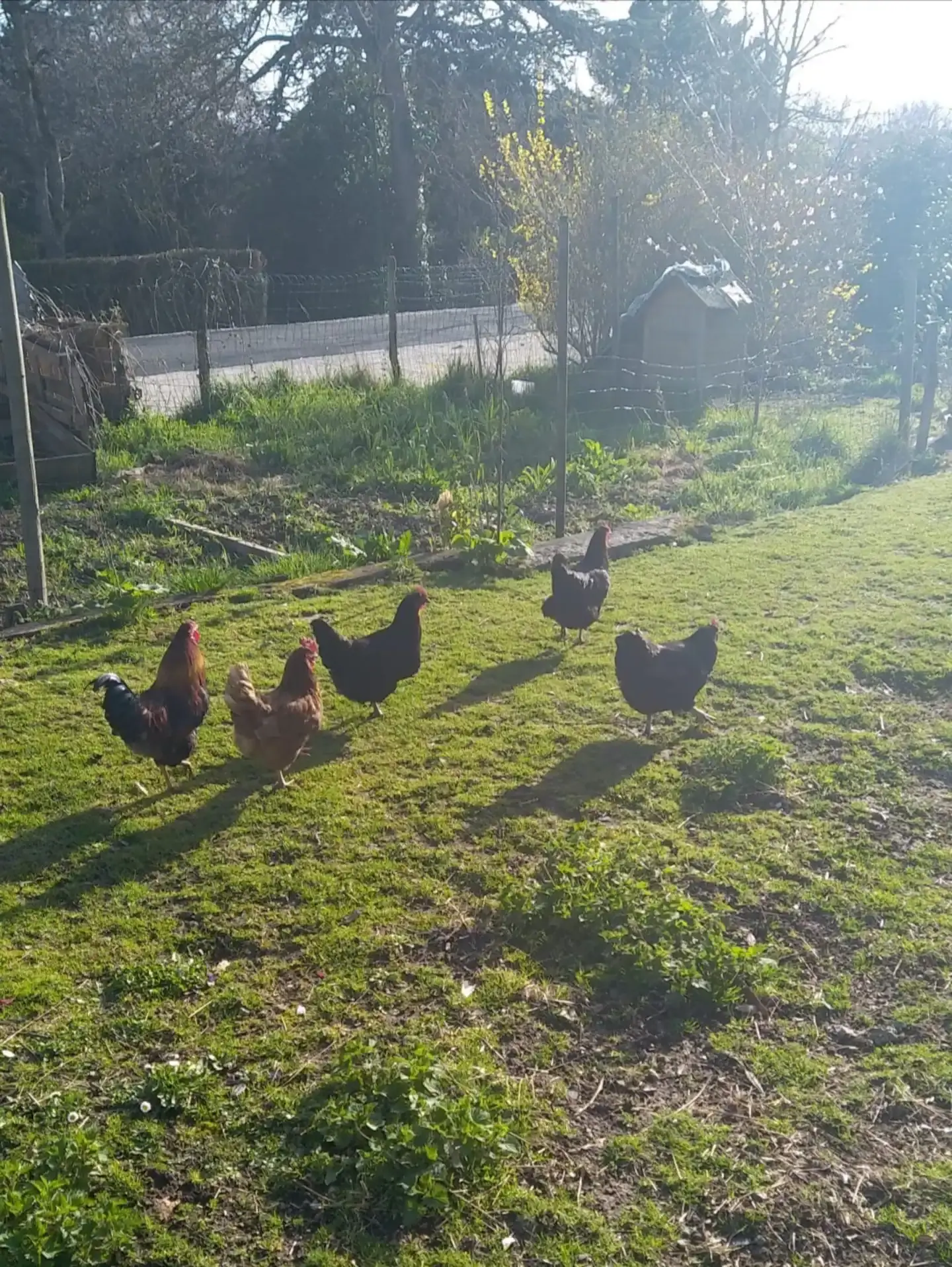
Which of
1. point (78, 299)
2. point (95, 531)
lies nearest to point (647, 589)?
point (95, 531)

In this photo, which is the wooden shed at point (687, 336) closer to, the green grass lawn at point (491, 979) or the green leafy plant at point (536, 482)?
the green leafy plant at point (536, 482)

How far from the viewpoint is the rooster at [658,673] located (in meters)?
5.62

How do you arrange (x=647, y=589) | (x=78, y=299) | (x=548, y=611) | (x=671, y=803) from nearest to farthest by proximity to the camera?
(x=671, y=803)
(x=548, y=611)
(x=647, y=589)
(x=78, y=299)

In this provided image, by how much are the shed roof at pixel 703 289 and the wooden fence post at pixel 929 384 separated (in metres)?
2.63

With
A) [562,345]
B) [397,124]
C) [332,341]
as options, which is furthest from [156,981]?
[397,124]

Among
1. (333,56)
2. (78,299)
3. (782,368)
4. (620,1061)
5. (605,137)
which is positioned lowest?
(620,1061)

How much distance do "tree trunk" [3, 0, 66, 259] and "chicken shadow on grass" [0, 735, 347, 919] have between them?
72.3ft

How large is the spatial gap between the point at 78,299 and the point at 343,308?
6262mm

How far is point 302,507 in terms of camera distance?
10.1m

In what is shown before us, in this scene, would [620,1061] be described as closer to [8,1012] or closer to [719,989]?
[719,989]

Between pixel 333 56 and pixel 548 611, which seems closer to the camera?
pixel 548 611

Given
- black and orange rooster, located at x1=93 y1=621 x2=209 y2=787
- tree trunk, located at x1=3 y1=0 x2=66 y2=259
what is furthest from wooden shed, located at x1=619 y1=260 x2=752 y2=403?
tree trunk, located at x1=3 y1=0 x2=66 y2=259

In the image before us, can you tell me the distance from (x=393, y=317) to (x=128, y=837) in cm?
1038

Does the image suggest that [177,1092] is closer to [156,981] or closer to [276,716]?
[156,981]
